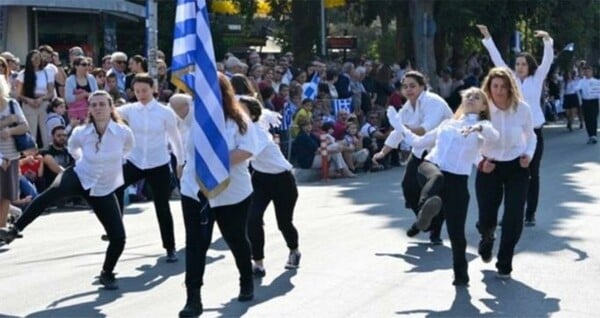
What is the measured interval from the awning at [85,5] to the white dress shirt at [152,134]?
1429 centimetres

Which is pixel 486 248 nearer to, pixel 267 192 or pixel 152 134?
pixel 267 192

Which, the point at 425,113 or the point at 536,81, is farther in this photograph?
the point at 536,81

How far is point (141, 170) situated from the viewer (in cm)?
1121

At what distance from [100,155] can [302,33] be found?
23952mm

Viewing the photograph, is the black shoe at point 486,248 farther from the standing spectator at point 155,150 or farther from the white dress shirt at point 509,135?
the standing spectator at point 155,150

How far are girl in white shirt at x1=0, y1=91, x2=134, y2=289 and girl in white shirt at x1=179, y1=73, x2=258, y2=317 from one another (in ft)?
4.81

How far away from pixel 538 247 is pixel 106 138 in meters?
4.59

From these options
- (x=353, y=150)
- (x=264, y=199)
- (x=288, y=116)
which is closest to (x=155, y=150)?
(x=264, y=199)

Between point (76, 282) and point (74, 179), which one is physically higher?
point (74, 179)

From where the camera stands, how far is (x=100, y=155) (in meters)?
10.0

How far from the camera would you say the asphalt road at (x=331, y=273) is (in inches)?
355

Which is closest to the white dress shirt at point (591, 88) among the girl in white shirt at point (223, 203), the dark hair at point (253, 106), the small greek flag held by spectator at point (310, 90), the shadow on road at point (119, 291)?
the small greek flag held by spectator at point (310, 90)

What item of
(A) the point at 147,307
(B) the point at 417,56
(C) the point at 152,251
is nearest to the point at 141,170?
(C) the point at 152,251

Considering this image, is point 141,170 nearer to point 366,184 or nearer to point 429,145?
point 429,145
